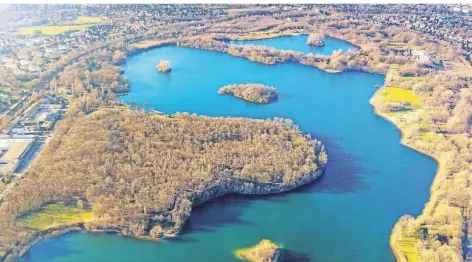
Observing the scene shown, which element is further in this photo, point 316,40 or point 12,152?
point 316,40

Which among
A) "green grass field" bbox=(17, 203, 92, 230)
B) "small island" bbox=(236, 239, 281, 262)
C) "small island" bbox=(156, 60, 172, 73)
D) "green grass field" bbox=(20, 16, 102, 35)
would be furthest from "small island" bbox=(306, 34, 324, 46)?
"green grass field" bbox=(17, 203, 92, 230)

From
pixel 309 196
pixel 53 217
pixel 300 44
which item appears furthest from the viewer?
pixel 300 44

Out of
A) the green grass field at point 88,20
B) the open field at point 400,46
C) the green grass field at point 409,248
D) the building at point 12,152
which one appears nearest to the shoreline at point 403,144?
the green grass field at point 409,248

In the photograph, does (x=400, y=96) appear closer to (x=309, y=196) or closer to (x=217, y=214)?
(x=309, y=196)

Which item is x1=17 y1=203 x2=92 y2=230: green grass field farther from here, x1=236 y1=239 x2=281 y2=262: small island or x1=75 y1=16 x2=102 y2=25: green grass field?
x1=75 y1=16 x2=102 y2=25: green grass field

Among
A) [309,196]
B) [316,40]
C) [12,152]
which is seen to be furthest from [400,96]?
[12,152]

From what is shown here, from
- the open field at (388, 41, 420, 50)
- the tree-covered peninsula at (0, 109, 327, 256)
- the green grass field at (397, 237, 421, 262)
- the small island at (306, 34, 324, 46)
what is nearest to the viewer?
the green grass field at (397, 237, 421, 262)

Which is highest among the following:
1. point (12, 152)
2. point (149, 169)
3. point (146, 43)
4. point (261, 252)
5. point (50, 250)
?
point (146, 43)
